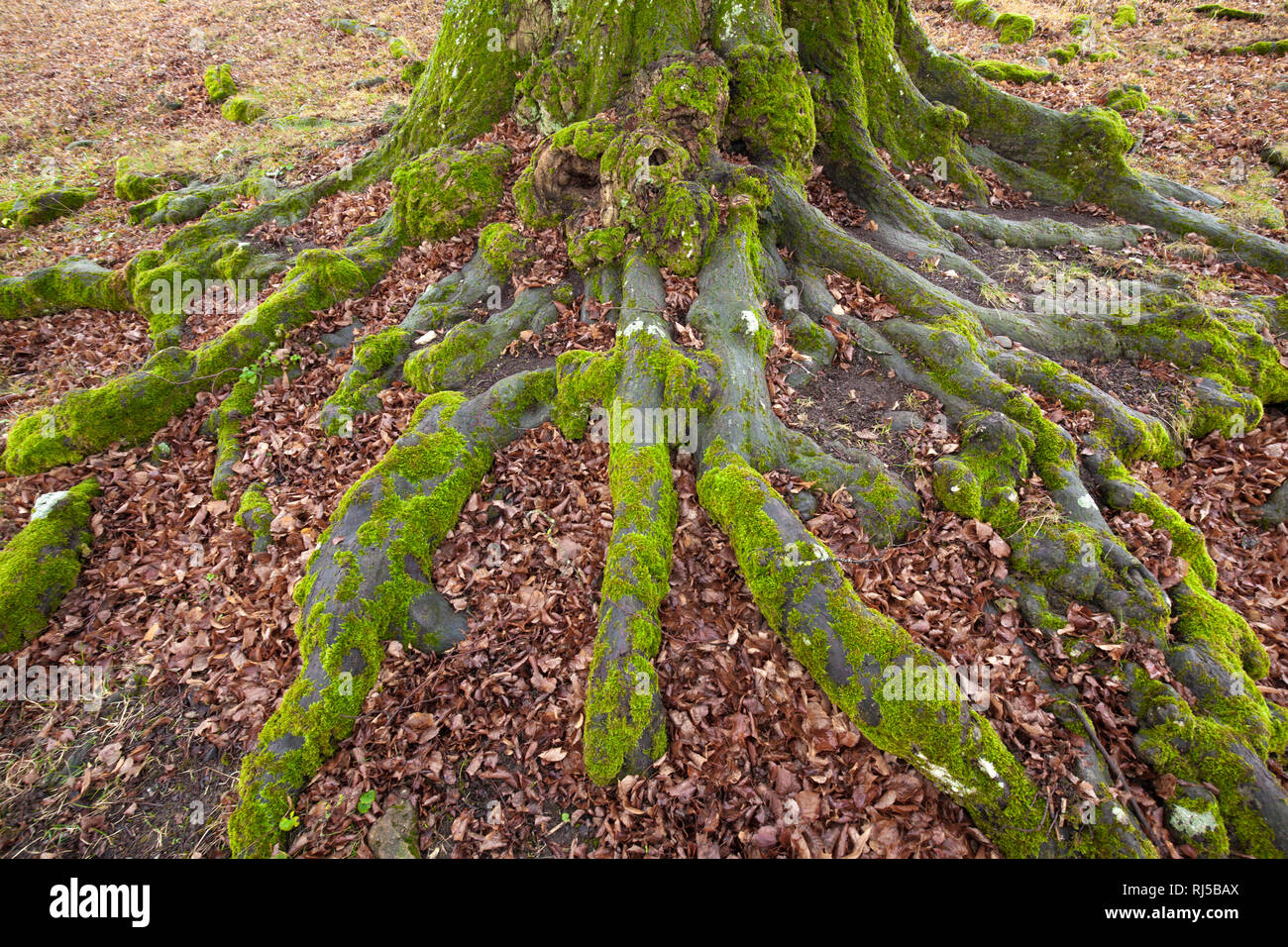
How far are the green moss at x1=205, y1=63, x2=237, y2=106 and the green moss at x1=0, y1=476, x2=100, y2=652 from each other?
16009 mm

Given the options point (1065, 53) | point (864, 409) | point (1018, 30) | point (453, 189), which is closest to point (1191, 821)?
point (864, 409)

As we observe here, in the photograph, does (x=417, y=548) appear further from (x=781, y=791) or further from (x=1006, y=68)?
(x=1006, y=68)

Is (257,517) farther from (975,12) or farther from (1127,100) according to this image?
(975,12)

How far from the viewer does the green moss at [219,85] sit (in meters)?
16.5

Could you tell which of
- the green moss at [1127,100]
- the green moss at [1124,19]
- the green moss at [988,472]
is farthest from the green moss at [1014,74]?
the green moss at [988,472]

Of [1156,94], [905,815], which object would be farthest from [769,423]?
[1156,94]

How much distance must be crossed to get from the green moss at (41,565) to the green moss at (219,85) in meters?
16.0

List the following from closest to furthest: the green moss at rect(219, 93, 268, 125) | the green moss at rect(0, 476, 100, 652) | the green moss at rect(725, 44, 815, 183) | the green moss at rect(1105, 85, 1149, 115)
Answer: the green moss at rect(0, 476, 100, 652), the green moss at rect(725, 44, 815, 183), the green moss at rect(1105, 85, 1149, 115), the green moss at rect(219, 93, 268, 125)

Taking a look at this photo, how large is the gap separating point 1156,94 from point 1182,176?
15.5ft

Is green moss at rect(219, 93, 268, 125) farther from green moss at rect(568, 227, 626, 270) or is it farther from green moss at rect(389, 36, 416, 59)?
green moss at rect(568, 227, 626, 270)

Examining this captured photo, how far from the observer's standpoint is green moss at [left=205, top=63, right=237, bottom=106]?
16.5 m

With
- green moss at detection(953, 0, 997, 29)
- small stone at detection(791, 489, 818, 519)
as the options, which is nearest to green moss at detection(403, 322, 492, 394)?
small stone at detection(791, 489, 818, 519)

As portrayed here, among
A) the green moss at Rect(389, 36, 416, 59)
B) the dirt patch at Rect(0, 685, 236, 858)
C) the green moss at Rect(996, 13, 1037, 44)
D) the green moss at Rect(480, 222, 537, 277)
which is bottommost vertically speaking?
the dirt patch at Rect(0, 685, 236, 858)

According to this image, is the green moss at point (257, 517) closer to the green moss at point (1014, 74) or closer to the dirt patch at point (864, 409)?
the dirt patch at point (864, 409)
